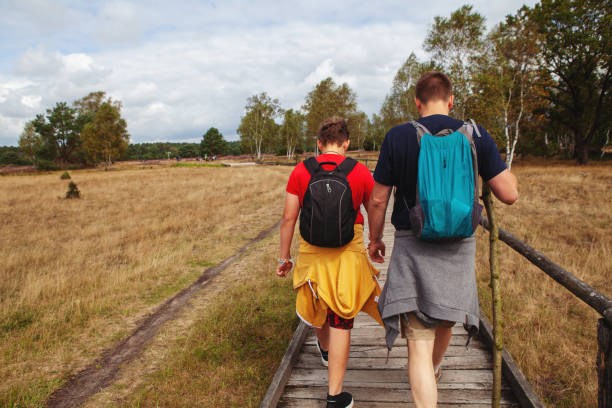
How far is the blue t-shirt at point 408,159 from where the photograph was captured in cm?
188

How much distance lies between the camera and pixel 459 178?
174 cm

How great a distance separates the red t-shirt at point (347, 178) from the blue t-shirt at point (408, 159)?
365 mm

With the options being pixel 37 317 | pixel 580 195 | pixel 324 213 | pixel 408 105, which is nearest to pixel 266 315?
pixel 324 213

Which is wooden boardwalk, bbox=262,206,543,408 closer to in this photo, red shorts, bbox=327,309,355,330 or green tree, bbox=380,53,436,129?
red shorts, bbox=327,309,355,330

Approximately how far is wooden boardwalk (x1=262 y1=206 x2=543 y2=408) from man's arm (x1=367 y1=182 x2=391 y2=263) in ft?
4.16

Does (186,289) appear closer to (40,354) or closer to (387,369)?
(40,354)

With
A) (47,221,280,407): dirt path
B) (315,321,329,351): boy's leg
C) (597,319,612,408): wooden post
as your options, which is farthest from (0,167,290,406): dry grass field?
(597,319,612,408): wooden post

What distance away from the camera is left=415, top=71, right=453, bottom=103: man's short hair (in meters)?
1.99

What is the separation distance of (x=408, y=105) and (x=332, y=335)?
36.5 m

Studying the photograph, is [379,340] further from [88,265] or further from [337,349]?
[88,265]

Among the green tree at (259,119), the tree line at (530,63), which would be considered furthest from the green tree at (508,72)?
the green tree at (259,119)

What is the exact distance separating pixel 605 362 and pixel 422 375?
113cm

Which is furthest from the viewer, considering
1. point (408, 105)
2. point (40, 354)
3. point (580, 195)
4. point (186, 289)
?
point (408, 105)

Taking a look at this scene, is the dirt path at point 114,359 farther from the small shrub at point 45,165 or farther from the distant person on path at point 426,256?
the small shrub at point 45,165
